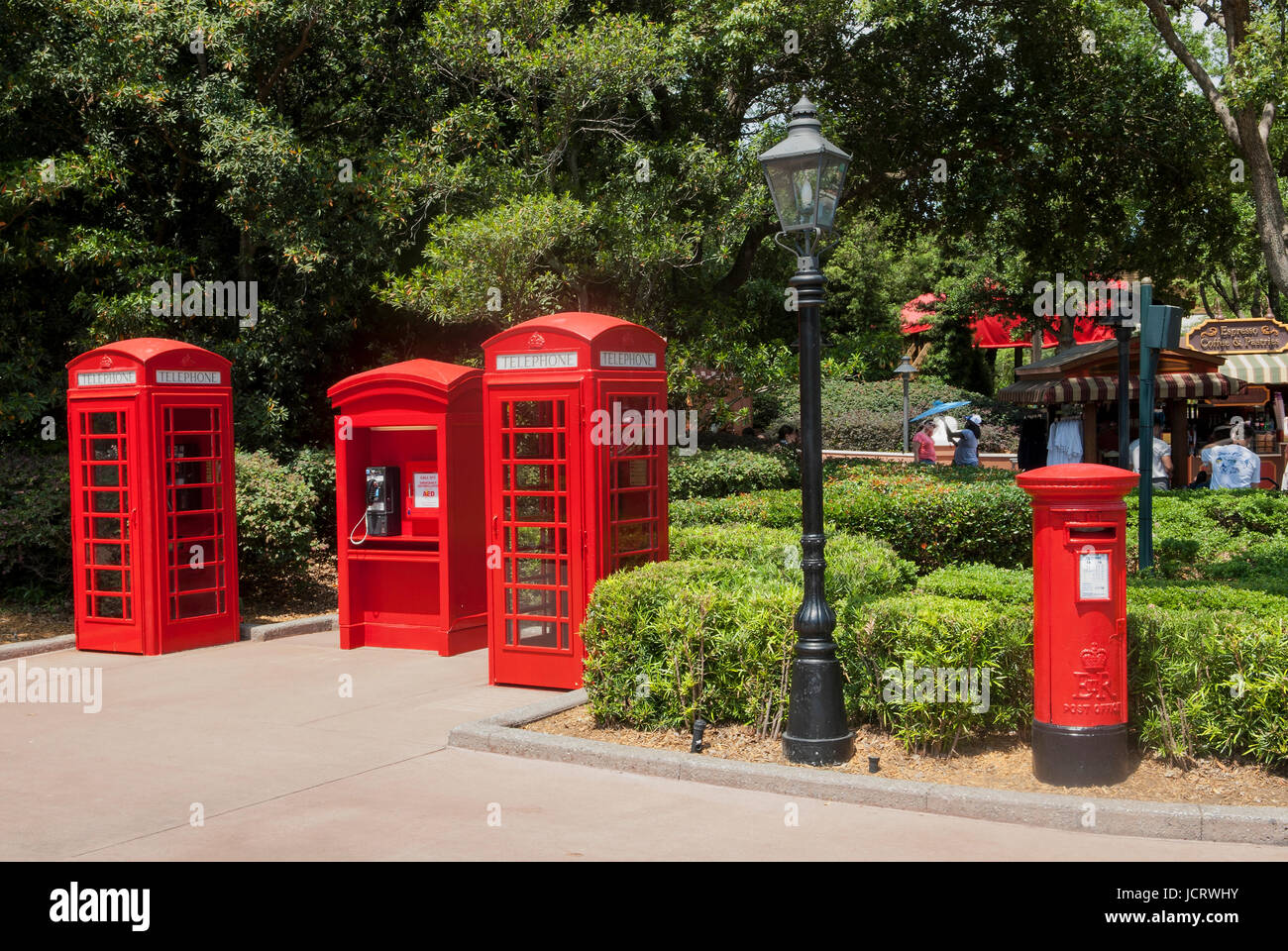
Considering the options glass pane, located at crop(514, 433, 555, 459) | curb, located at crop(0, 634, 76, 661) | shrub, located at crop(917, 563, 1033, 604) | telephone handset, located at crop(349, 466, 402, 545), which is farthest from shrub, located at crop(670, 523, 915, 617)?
curb, located at crop(0, 634, 76, 661)

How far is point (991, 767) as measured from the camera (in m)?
6.47

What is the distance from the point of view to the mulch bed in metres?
5.91

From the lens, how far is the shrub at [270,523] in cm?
1216

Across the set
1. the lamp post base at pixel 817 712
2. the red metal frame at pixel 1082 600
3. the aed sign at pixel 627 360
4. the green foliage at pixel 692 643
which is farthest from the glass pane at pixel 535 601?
the red metal frame at pixel 1082 600

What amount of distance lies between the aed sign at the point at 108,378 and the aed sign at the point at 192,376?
0.28m

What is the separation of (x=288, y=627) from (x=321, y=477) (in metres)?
2.56

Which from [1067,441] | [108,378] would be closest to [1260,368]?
[1067,441]

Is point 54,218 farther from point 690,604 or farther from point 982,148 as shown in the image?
point 982,148

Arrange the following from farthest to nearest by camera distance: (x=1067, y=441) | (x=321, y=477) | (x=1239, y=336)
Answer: (x=1239, y=336) < (x=1067, y=441) < (x=321, y=477)

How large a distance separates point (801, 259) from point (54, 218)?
10763mm

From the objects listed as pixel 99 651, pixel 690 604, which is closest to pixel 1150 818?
pixel 690 604

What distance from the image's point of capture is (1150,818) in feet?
17.9

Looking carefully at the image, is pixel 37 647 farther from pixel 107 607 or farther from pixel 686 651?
pixel 686 651

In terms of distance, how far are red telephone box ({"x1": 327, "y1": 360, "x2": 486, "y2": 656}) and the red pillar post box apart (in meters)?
5.74
